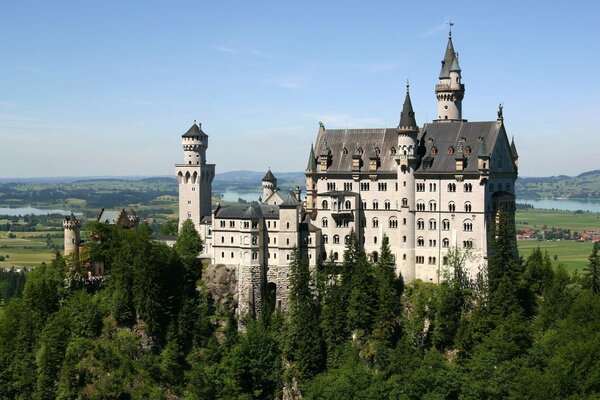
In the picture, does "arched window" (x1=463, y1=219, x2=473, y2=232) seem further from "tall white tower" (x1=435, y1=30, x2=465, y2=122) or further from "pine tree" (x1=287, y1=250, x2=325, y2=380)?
"pine tree" (x1=287, y1=250, x2=325, y2=380)

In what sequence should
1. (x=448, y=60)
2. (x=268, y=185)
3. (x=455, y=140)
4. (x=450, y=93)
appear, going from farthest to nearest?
(x=268, y=185) < (x=448, y=60) < (x=450, y=93) < (x=455, y=140)

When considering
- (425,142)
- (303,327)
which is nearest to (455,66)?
(425,142)

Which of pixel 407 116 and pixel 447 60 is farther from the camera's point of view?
pixel 447 60

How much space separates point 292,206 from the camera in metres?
103

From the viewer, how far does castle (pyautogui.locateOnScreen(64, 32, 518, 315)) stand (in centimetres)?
9906

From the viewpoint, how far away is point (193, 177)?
118 meters

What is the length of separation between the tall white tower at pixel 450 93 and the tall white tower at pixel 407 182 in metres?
10.3

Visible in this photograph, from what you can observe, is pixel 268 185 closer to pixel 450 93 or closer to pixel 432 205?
pixel 432 205

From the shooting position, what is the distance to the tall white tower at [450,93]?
365 feet

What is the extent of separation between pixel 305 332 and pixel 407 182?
24.4 meters

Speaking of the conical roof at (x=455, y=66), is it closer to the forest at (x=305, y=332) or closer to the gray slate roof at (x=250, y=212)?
the forest at (x=305, y=332)

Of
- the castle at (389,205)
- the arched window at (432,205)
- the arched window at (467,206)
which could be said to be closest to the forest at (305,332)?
the castle at (389,205)

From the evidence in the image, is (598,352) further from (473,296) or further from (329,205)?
(329,205)

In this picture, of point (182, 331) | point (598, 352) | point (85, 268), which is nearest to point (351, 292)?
point (182, 331)
